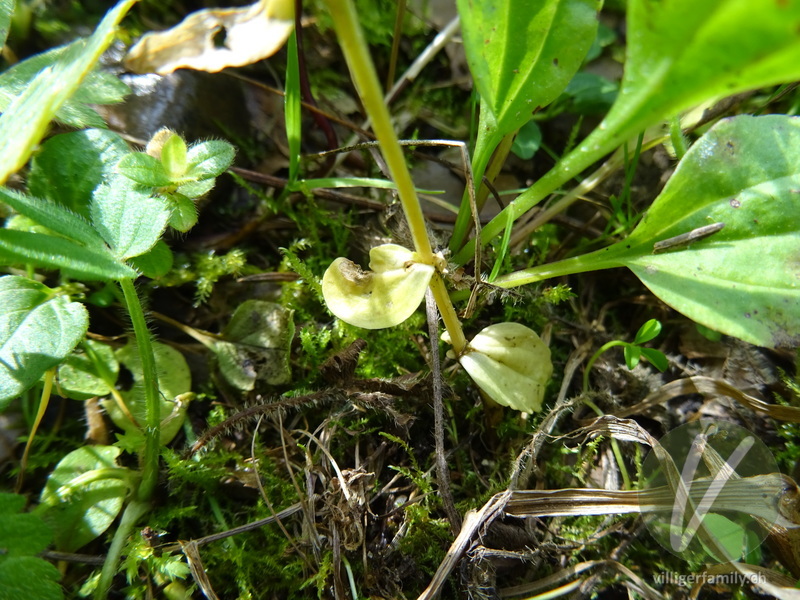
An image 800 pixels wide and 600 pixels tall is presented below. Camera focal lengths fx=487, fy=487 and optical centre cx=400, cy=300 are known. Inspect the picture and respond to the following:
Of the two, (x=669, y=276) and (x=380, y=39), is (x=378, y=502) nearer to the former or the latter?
(x=669, y=276)

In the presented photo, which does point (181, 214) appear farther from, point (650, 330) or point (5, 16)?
point (650, 330)

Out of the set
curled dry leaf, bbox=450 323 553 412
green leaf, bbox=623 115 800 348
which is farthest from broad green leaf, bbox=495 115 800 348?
curled dry leaf, bbox=450 323 553 412

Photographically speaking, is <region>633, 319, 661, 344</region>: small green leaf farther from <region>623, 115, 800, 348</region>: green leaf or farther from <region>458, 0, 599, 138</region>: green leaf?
<region>458, 0, 599, 138</region>: green leaf

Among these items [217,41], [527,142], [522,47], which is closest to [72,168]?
[217,41]

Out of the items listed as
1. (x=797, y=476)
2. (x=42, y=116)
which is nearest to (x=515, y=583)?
(x=797, y=476)

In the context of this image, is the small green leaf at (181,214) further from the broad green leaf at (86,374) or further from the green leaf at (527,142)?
the green leaf at (527,142)
